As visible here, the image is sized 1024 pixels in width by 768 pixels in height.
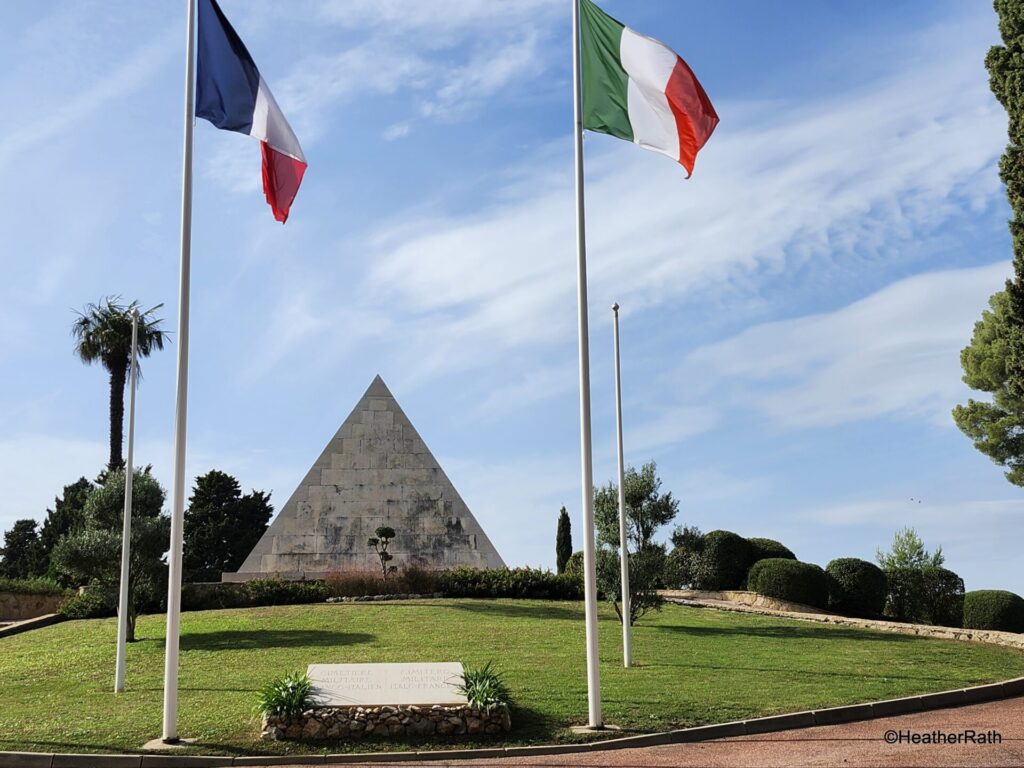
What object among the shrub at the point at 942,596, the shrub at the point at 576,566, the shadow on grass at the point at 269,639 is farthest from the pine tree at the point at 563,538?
the shadow on grass at the point at 269,639

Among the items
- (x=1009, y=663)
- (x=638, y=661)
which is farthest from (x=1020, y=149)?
(x=638, y=661)

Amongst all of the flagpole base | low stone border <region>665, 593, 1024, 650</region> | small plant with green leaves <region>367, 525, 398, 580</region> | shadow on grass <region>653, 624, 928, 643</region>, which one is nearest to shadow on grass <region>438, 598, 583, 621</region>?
shadow on grass <region>653, 624, 928, 643</region>

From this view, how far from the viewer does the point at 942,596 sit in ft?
89.5

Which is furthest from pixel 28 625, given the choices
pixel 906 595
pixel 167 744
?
pixel 906 595

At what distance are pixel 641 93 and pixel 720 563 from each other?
66.4 feet

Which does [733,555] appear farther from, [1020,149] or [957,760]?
[957,760]

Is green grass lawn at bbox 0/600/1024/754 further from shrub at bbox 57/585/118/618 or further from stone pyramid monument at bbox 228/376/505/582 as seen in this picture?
stone pyramid monument at bbox 228/376/505/582

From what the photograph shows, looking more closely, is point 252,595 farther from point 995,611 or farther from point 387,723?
point 995,611

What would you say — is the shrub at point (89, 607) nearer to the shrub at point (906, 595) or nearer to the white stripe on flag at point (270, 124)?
the white stripe on flag at point (270, 124)

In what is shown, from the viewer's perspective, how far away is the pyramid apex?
33.4m

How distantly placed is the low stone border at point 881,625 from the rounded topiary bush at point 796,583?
1.73 ft

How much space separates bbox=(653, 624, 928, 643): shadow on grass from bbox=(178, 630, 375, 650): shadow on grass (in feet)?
22.4

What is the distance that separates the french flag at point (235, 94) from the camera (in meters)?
12.6

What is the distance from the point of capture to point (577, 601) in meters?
27.9
